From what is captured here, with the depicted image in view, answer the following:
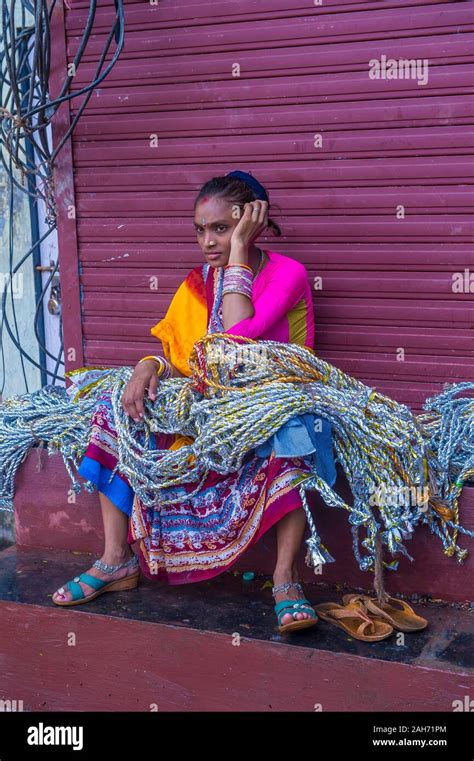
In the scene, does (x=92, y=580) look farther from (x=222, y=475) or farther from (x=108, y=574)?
(x=222, y=475)

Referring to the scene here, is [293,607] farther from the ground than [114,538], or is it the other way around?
[114,538]

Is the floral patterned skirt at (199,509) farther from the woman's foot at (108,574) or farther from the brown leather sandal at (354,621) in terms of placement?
the brown leather sandal at (354,621)

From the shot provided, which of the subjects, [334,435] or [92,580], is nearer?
[334,435]

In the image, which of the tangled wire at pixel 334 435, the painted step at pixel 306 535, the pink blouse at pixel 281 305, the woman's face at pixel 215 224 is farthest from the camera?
the woman's face at pixel 215 224

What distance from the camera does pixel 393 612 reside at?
113 inches

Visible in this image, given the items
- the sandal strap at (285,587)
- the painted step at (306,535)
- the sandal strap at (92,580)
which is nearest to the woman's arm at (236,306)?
the painted step at (306,535)

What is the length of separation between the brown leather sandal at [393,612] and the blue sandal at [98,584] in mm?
820

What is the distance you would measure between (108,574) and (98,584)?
0.05 meters

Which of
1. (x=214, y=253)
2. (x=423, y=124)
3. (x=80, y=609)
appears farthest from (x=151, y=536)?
(x=423, y=124)

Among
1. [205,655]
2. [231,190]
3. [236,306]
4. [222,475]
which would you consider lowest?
[205,655]

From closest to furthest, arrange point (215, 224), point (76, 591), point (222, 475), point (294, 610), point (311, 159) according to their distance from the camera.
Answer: point (294, 610), point (222, 475), point (76, 591), point (215, 224), point (311, 159)

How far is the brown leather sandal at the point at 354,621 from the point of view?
107 inches

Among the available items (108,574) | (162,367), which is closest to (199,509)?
(108,574)

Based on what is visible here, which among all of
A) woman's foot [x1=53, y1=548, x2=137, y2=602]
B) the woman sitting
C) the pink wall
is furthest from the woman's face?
woman's foot [x1=53, y1=548, x2=137, y2=602]
